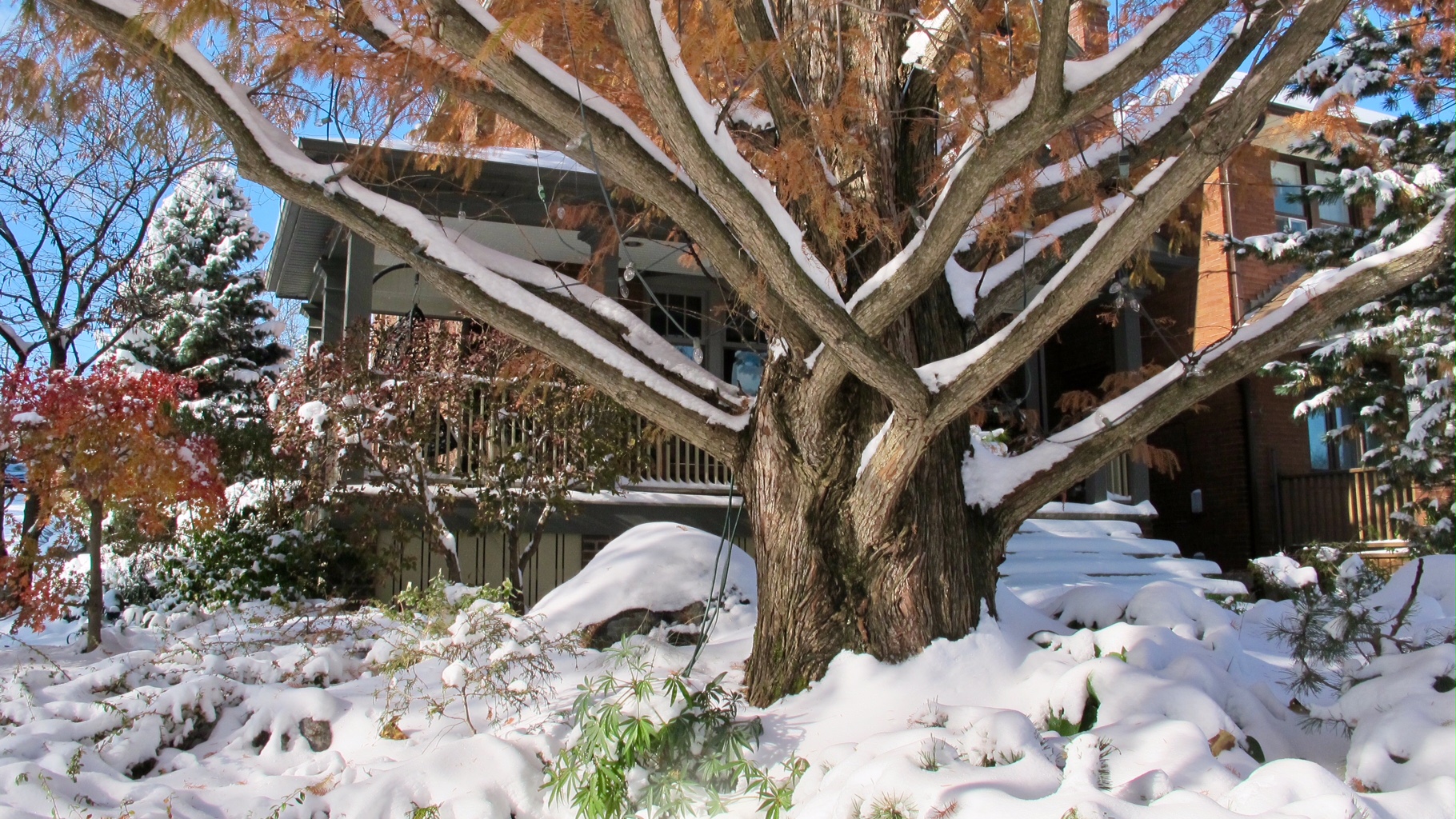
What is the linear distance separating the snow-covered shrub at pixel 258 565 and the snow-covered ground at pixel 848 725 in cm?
176

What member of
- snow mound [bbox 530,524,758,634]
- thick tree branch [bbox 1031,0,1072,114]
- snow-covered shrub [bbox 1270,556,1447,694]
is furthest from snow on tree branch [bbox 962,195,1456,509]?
snow mound [bbox 530,524,758,634]

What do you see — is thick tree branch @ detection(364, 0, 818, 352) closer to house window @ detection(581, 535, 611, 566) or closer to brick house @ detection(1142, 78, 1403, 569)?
house window @ detection(581, 535, 611, 566)

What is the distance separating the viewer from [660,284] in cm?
1318

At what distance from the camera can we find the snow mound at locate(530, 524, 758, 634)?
5.98 m

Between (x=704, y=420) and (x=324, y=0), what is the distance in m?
2.30

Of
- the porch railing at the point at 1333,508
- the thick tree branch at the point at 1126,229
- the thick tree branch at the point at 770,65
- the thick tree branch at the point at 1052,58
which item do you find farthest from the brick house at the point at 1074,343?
the thick tree branch at the point at 1052,58

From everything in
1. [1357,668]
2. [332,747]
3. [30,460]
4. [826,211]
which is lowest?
[332,747]

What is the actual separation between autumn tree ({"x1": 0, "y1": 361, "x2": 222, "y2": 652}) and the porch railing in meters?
11.9

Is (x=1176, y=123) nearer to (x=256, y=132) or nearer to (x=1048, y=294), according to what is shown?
(x=1048, y=294)

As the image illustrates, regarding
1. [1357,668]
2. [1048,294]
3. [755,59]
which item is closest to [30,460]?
[755,59]

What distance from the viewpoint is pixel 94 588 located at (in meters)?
6.74

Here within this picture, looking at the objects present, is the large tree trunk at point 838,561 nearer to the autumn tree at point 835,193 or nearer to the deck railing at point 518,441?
the autumn tree at point 835,193

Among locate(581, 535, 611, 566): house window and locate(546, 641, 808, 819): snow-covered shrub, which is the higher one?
locate(581, 535, 611, 566): house window

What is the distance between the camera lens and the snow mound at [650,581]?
598 cm
